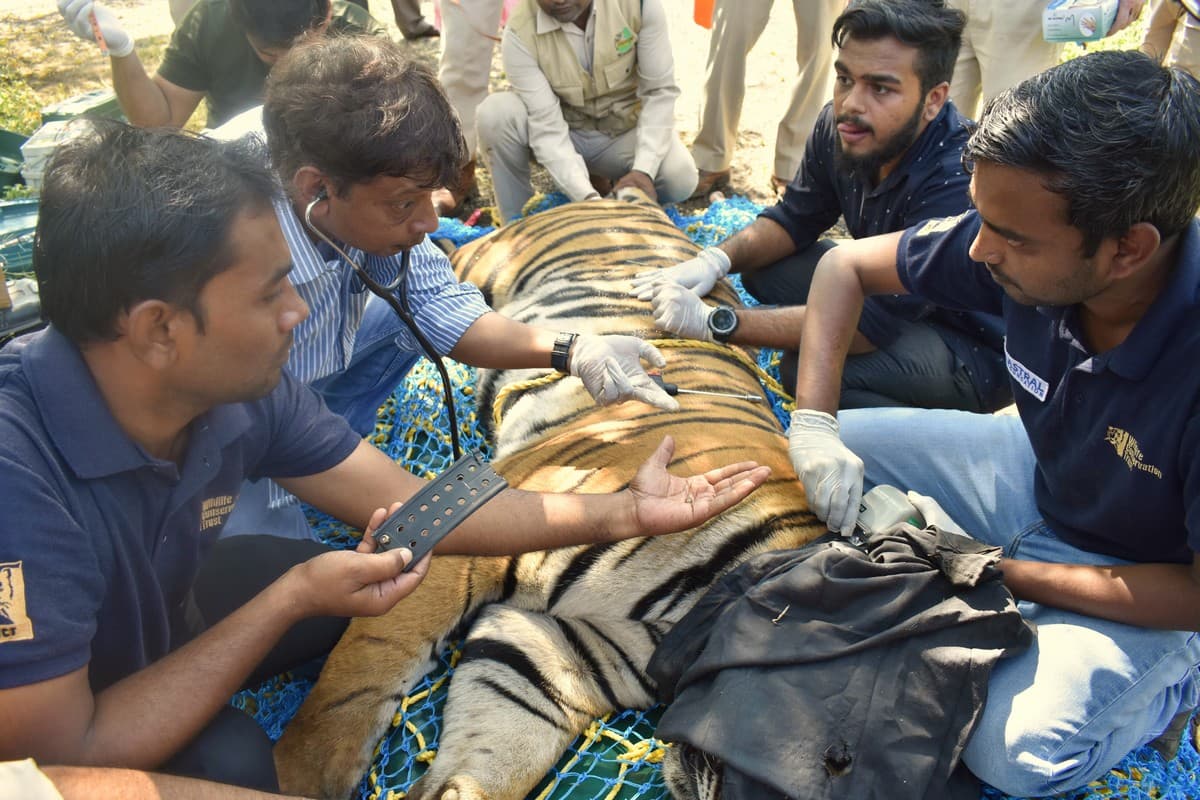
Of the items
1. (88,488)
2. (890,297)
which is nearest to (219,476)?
(88,488)

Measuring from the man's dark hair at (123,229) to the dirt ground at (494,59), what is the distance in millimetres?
3555

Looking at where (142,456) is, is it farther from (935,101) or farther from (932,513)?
(935,101)

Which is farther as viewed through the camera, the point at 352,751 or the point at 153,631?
the point at 352,751

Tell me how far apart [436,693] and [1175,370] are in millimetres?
1666

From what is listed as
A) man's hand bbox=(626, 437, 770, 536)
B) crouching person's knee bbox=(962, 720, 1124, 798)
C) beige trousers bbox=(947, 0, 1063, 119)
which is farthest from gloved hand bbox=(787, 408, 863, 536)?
beige trousers bbox=(947, 0, 1063, 119)

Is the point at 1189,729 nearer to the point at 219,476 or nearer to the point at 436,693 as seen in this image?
the point at 436,693

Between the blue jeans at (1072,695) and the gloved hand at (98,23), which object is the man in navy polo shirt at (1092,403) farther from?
the gloved hand at (98,23)

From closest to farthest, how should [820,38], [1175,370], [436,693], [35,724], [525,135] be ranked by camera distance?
[35,724] < [1175,370] < [436,693] < [525,135] < [820,38]

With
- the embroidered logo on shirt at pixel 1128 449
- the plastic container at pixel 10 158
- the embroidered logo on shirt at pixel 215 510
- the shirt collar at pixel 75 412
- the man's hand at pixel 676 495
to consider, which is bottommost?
the plastic container at pixel 10 158

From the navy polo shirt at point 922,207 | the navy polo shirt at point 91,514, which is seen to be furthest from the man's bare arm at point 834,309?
the navy polo shirt at point 91,514

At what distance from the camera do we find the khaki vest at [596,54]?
13.6 ft

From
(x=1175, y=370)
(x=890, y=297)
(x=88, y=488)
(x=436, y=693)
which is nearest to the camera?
(x=88, y=488)

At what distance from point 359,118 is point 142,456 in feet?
3.09

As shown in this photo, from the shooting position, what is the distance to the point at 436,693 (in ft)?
7.29
